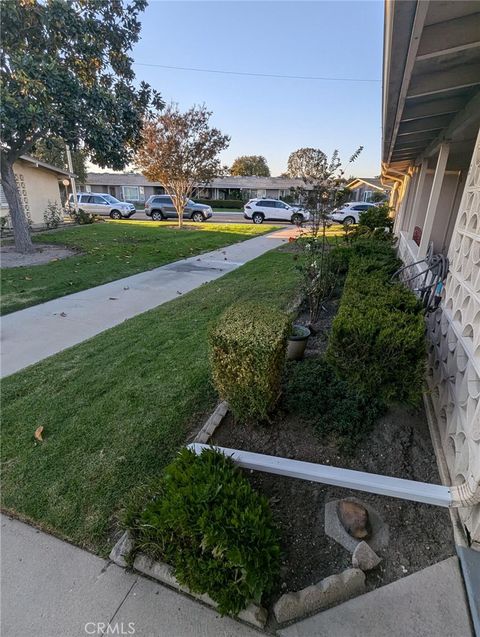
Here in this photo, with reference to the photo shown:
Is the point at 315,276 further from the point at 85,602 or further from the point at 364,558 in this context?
the point at 85,602

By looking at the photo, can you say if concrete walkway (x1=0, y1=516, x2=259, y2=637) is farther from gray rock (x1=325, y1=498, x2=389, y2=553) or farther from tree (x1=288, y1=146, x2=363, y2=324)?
tree (x1=288, y1=146, x2=363, y2=324)

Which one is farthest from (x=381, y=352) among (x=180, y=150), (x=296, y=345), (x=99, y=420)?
(x=180, y=150)

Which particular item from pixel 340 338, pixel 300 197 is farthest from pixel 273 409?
pixel 300 197

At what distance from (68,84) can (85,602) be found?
9693mm

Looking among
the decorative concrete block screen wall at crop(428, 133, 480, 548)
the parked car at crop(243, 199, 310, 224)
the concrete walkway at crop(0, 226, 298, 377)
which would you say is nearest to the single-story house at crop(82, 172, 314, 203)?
the parked car at crop(243, 199, 310, 224)

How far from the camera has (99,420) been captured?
286cm

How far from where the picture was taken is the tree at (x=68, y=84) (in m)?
7.32

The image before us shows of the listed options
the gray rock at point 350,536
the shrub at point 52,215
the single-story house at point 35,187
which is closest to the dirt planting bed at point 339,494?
the gray rock at point 350,536

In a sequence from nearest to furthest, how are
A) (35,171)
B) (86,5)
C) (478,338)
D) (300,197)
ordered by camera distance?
(478,338)
(300,197)
(86,5)
(35,171)

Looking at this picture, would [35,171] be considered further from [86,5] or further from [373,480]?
[373,480]

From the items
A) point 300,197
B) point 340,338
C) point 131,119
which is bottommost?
point 340,338

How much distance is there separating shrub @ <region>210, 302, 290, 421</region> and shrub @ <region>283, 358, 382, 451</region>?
0.24 metres

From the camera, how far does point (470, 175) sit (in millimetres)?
2688

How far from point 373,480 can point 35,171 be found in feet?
63.5
